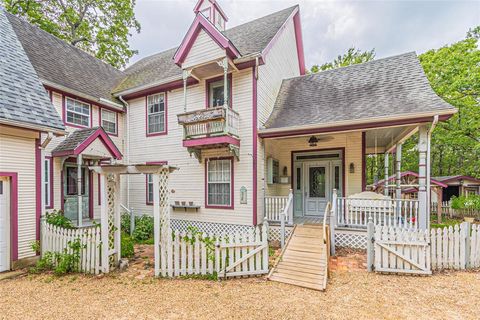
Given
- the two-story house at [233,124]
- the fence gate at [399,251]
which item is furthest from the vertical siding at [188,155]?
the fence gate at [399,251]

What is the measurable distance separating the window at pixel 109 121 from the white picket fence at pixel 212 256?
7.84 metres

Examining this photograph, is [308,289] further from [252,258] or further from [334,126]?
[334,126]

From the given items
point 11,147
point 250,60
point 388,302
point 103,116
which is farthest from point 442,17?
point 11,147

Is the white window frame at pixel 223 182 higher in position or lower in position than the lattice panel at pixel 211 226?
higher

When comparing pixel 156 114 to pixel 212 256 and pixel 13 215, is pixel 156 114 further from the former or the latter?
pixel 212 256

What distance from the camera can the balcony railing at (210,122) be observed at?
7.98 meters

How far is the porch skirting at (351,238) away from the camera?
296 inches

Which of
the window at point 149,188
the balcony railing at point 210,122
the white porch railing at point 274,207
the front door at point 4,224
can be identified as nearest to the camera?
the front door at point 4,224

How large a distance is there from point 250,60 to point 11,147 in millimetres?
7478

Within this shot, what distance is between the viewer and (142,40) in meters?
20.8

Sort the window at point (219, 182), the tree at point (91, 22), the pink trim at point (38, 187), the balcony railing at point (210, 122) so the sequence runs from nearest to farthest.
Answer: the pink trim at point (38, 187)
the balcony railing at point (210, 122)
the window at point (219, 182)
the tree at point (91, 22)

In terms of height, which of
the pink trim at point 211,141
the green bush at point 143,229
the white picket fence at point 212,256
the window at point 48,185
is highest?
the pink trim at point 211,141

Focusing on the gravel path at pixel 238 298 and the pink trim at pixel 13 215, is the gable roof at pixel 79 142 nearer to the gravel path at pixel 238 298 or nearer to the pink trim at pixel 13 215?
the pink trim at pixel 13 215

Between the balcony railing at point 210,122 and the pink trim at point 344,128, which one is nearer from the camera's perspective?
the pink trim at point 344,128
